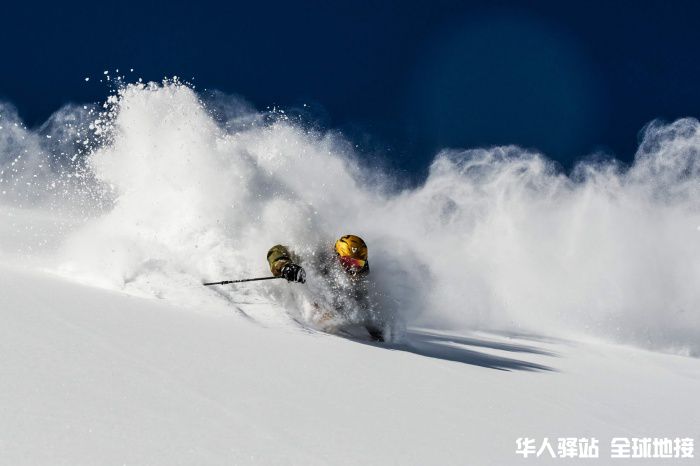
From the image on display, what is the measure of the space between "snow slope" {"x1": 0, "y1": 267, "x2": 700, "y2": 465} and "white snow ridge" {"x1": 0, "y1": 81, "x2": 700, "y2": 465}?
0.07 feet

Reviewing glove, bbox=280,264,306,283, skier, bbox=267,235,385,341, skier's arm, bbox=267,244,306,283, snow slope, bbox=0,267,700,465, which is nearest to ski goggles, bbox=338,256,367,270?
skier, bbox=267,235,385,341

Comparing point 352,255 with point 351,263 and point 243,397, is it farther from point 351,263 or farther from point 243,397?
point 243,397

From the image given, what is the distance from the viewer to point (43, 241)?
12.5 m

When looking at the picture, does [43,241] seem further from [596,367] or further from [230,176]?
[596,367]

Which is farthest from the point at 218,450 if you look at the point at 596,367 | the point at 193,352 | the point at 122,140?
the point at 122,140

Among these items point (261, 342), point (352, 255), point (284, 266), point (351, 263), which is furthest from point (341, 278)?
point (261, 342)

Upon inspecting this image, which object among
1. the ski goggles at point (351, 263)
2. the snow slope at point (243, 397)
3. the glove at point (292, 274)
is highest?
the ski goggles at point (351, 263)

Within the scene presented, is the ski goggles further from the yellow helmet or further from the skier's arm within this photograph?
the skier's arm

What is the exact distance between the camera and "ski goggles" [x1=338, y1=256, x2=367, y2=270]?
10.6m

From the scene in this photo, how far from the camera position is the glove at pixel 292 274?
31.3ft

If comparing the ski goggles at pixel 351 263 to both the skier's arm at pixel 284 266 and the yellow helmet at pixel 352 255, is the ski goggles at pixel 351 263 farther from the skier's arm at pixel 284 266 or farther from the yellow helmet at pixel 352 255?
the skier's arm at pixel 284 266

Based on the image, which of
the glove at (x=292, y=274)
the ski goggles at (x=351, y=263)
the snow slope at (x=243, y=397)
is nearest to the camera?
the snow slope at (x=243, y=397)

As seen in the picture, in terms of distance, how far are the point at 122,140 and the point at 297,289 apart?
6.82 m

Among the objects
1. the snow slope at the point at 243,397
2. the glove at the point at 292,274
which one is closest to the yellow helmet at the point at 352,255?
the glove at the point at 292,274
